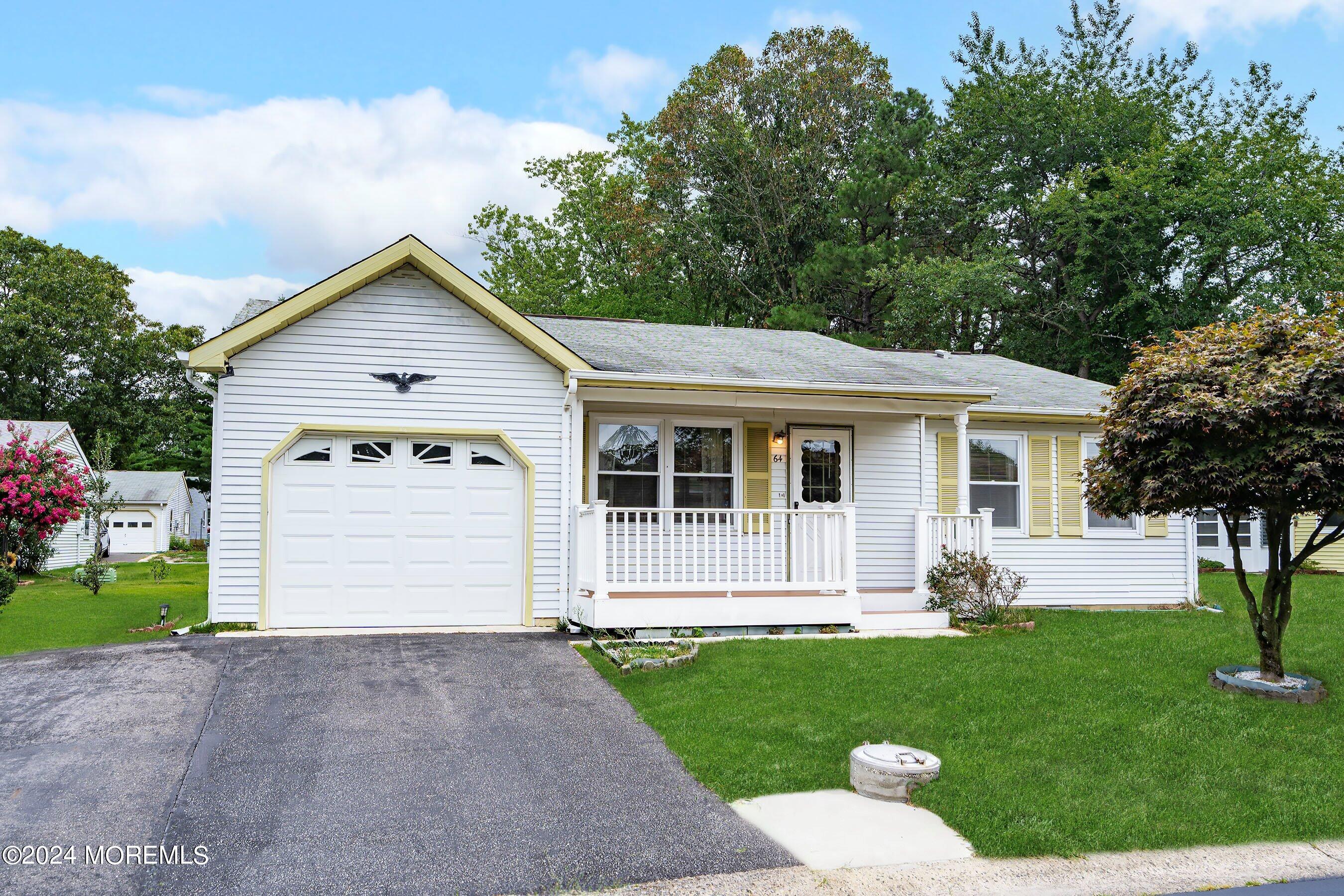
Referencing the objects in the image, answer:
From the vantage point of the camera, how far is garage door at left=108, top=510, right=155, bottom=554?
38.4 meters

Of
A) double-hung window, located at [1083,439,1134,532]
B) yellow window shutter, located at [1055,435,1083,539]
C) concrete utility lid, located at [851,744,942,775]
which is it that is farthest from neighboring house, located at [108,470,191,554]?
concrete utility lid, located at [851,744,942,775]

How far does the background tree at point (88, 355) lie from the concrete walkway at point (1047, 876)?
4228 centimetres

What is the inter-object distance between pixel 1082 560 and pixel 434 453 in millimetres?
9305

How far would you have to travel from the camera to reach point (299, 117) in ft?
57.0

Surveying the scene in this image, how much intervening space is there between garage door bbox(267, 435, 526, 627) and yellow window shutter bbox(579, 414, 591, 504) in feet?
3.11

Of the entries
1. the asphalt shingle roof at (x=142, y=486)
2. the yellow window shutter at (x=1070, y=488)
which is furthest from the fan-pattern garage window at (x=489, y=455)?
the asphalt shingle roof at (x=142, y=486)

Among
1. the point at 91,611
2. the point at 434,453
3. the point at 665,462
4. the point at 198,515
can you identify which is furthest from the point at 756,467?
the point at 198,515

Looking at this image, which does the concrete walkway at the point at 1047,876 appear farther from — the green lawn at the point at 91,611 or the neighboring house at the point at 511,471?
the green lawn at the point at 91,611

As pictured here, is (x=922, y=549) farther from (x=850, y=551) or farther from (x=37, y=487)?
(x=37, y=487)

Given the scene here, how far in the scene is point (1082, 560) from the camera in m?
13.1

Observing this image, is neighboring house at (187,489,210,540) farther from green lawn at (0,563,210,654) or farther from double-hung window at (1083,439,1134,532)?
double-hung window at (1083,439,1134,532)

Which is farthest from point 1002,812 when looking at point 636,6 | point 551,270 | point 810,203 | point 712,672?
point 551,270

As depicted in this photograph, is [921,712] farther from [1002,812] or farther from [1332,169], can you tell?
[1332,169]

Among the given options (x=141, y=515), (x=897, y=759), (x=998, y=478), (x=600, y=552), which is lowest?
(x=897, y=759)
